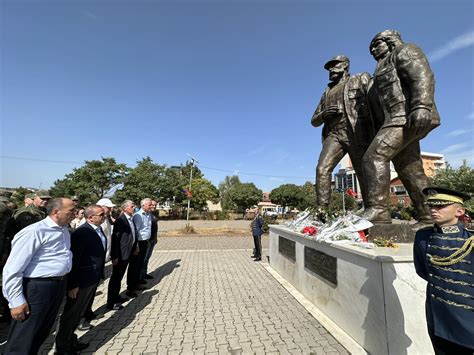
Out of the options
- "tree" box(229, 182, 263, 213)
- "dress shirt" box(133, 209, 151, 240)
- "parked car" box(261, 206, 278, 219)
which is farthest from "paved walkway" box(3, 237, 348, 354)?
"tree" box(229, 182, 263, 213)

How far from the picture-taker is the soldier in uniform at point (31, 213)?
166 inches

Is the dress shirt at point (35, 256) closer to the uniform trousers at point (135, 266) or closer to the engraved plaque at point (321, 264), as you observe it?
the uniform trousers at point (135, 266)

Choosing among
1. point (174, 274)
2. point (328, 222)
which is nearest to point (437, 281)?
point (328, 222)

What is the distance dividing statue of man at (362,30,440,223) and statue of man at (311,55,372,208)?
0.65 metres

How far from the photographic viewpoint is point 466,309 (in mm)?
1666

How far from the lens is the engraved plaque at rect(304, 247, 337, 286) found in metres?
3.63

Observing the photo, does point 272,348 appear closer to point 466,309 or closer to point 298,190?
point 466,309

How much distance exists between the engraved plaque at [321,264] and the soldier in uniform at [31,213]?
4494 millimetres

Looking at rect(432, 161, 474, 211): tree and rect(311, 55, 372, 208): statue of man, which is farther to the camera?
rect(432, 161, 474, 211): tree

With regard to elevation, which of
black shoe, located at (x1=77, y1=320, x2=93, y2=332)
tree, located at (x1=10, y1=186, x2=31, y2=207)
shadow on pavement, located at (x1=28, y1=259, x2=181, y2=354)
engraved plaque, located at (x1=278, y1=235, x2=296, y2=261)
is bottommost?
shadow on pavement, located at (x1=28, y1=259, x2=181, y2=354)

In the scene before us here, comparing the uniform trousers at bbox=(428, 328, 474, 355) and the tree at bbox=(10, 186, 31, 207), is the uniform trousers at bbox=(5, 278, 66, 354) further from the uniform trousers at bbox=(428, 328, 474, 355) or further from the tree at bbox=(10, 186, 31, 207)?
the tree at bbox=(10, 186, 31, 207)

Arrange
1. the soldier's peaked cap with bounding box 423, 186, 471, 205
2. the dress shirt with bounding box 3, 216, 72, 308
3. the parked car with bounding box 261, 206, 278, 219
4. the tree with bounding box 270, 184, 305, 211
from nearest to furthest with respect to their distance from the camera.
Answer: the soldier's peaked cap with bounding box 423, 186, 471, 205 < the dress shirt with bounding box 3, 216, 72, 308 < the parked car with bounding box 261, 206, 278, 219 < the tree with bounding box 270, 184, 305, 211

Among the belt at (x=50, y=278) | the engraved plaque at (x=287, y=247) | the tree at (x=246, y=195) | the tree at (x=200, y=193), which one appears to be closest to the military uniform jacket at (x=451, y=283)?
the belt at (x=50, y=278)

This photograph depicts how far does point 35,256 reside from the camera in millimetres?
2426
